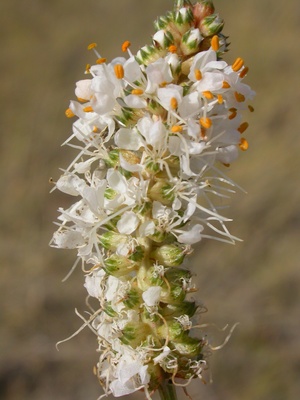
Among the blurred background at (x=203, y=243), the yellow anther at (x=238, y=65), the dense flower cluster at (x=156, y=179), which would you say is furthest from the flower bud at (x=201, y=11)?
the blurred background at (x=203, y=243)

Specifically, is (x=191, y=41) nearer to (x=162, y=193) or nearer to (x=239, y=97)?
(x=239, y=97)

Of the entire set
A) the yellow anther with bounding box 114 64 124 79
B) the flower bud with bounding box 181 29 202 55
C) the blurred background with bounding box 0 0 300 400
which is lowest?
the blurred background with bounding box 0 0 300 400

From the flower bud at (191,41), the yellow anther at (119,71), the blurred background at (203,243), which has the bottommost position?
the blurred background at (203,243)

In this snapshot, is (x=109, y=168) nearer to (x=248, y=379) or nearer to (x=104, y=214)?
(x=104, y=214)

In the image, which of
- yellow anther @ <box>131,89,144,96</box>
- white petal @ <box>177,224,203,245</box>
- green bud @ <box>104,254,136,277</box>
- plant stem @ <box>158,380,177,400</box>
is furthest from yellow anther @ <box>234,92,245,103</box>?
plant stem @ <box>158,380,177,400</box>

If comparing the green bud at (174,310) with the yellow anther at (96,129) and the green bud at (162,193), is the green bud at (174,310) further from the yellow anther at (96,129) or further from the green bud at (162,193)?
the yellow anther at (96,129)

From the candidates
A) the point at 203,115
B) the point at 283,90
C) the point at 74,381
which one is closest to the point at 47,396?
the point at 74,381

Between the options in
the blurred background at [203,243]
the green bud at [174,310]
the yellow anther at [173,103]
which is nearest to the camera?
the yellow anther at [173,103]

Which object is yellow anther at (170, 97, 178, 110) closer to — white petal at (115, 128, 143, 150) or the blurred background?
white petal at (115, 128, 143, 150)
